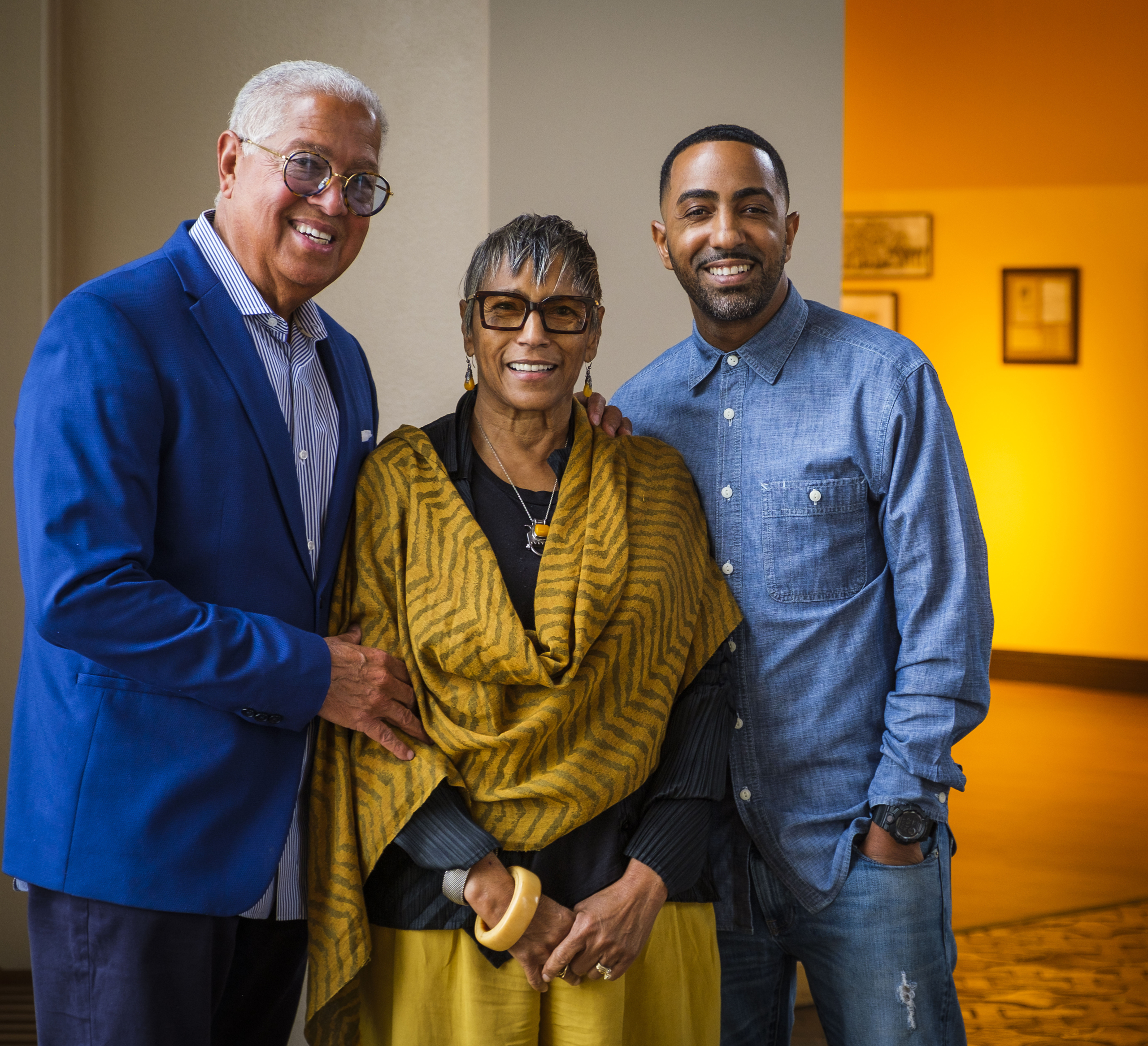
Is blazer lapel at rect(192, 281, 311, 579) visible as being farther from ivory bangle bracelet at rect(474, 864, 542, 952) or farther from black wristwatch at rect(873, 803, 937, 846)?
black wristwatch at rect(873, 803, 937, 846)

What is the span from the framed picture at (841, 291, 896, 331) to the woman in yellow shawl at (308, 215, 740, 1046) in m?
6.21

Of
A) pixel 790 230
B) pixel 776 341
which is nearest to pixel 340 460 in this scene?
pixel 776 341

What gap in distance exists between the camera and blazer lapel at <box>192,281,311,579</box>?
1.67 meters

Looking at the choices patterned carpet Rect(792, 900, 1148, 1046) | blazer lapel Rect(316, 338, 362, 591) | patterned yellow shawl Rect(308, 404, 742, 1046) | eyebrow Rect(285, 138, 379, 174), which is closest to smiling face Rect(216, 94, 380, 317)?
eyebrow Rect(285, 138, 379, 174)

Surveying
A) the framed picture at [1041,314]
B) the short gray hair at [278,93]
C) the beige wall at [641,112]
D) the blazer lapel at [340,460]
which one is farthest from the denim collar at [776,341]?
the framed picture at [1041,314]

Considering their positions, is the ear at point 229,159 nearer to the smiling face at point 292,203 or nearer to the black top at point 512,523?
the smiling face at point 292,203

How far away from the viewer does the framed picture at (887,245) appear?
7562 mm

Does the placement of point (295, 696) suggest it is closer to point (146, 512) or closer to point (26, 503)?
point (146, 512)

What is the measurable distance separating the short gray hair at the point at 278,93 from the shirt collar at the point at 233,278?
0.15m

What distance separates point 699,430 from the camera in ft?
6.68

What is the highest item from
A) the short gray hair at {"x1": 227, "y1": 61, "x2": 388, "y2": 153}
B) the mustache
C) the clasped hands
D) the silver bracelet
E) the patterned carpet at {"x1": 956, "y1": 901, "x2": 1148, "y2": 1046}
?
the short gray hair at {"x1": 227, "y1": 61, "x2": 388, "y2": 153}

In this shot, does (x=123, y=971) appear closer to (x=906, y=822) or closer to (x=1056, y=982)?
(x=906, y=822)

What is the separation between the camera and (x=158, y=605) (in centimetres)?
152

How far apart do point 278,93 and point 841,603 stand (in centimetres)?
121
